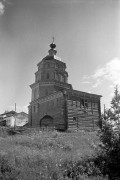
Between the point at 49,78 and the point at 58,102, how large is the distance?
7456 mm

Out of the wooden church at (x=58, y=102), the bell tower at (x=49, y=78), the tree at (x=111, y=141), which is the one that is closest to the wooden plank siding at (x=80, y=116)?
the wooden church at (x=58, y=102)

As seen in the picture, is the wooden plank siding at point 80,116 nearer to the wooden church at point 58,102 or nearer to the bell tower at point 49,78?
the wooden church at point 58,102

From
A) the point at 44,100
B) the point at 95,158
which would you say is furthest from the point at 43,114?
the point at 95,158

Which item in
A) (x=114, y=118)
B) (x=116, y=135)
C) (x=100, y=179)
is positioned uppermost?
(x=114, y=118)

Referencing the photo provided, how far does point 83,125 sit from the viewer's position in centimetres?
3528

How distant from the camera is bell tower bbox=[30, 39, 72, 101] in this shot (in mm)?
39375

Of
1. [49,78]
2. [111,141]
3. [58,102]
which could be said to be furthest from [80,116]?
[111,141]

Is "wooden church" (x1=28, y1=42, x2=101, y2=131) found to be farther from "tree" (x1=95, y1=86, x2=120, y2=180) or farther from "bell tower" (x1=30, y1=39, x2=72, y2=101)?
"tree" (x1=95, y1=86, x2=120, y2=180)

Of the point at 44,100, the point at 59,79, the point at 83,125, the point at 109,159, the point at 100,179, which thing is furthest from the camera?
the point at 59,79

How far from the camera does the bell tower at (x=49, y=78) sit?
39.4 m

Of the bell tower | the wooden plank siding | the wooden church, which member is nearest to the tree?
the wooden church

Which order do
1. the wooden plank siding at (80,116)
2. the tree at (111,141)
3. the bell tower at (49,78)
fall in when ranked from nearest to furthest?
1. the tree at (111,141)
2. the wooden plank siding at (80,116)
3. the bell tower at (49,78)

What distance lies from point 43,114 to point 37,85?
638 cm

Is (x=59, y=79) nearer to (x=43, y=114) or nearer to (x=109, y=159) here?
(x=43, y=114)
